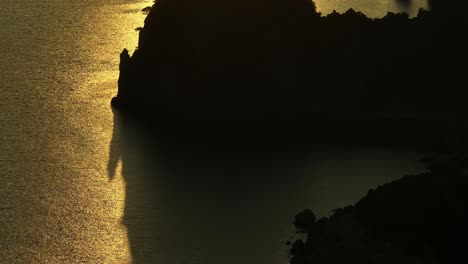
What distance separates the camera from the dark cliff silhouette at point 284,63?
99000 millimetres

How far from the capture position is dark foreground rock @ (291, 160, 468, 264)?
6581cm

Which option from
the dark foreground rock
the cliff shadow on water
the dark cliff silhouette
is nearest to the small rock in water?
the cliff shadow on water

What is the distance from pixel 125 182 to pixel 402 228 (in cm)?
2346

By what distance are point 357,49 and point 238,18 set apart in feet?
29.1

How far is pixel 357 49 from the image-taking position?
103562 mm

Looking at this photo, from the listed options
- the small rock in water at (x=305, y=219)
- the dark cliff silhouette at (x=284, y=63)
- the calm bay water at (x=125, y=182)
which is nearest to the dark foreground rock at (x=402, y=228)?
the calm bay water at (x=125, y=182)

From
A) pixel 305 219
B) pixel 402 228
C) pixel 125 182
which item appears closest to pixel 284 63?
pixel 125 182

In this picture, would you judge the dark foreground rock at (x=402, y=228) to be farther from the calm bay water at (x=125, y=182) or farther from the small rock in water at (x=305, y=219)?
the small rock in water at (x=305, y=219)

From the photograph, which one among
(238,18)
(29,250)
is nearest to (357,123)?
(238,18)

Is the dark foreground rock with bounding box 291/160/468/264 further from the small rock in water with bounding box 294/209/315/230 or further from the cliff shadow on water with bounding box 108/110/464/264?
the cliff shadow on water with bounding box 108/110/464/264

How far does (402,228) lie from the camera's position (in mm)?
67375

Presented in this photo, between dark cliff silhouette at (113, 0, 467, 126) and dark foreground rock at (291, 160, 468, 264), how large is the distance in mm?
27425

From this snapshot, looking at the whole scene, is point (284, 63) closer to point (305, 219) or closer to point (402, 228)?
point (305, 219)

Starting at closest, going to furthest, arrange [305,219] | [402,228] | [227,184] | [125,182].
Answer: [402,228] < [305,219] < [125,182] < [227,184]
